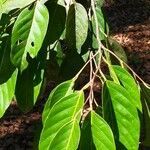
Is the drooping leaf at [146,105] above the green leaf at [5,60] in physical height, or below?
below

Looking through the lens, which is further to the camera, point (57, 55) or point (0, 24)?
point (57, 55)

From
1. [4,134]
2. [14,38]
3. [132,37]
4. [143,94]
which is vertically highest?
[14,38]

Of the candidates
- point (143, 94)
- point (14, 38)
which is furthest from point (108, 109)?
point (14, 38)

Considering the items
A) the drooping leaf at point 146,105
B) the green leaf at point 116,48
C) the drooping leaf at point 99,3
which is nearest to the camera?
the drooping leaf at point 146,105

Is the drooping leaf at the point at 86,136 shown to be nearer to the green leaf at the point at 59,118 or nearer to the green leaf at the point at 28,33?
the green leaf at the point at 59,118

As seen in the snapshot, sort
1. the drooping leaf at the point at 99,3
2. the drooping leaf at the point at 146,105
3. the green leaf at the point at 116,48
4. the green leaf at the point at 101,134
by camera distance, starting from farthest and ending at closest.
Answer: the drooping leaf at the point at 99,3 → the green leaf at the point at 116,48 → the drooping leaf at the point at 146,105 → the green leaf at the point at 101,134

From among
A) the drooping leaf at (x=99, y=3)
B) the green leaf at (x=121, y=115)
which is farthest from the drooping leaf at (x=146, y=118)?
the drooping leaf at (x=99, y=3)

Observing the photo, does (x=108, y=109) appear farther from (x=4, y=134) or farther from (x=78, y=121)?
(x=4, y=134)
